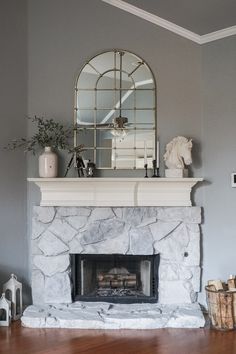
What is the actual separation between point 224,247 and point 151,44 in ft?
6.52

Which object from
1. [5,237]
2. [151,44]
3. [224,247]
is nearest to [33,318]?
[5,237]

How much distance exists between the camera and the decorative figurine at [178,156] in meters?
3.46

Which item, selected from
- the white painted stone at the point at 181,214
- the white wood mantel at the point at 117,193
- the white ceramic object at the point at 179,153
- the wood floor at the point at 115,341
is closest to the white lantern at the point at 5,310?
the wood floor at the point at 115,341

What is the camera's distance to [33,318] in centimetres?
322

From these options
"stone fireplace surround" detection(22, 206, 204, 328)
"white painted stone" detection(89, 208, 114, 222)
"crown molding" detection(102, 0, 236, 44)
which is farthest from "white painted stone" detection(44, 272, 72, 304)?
"crown molding" detection(102, 0, 236, 44)

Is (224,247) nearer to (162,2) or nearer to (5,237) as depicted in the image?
(5,237)

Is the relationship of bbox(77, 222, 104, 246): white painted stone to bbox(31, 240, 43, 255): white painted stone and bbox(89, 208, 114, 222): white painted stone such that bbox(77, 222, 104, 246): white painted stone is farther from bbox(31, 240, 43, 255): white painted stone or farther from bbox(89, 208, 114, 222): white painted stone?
bbox(31, 240, 43, 255): white painted stone

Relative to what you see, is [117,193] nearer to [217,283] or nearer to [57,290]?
[57,290]

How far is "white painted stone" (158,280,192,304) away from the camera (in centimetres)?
352

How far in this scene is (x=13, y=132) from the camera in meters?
3.63

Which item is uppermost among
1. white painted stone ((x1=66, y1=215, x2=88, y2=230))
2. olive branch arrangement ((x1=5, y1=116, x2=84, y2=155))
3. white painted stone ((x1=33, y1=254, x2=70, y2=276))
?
olive branch arrangement ((x1=5, y1=116, x2=84, y2=155))

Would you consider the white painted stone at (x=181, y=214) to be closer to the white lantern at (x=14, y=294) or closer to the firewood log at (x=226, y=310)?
the firewood log at (x=226, y=310)

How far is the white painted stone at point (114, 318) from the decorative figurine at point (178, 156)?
1.18m

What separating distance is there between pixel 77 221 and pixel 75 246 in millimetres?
229
